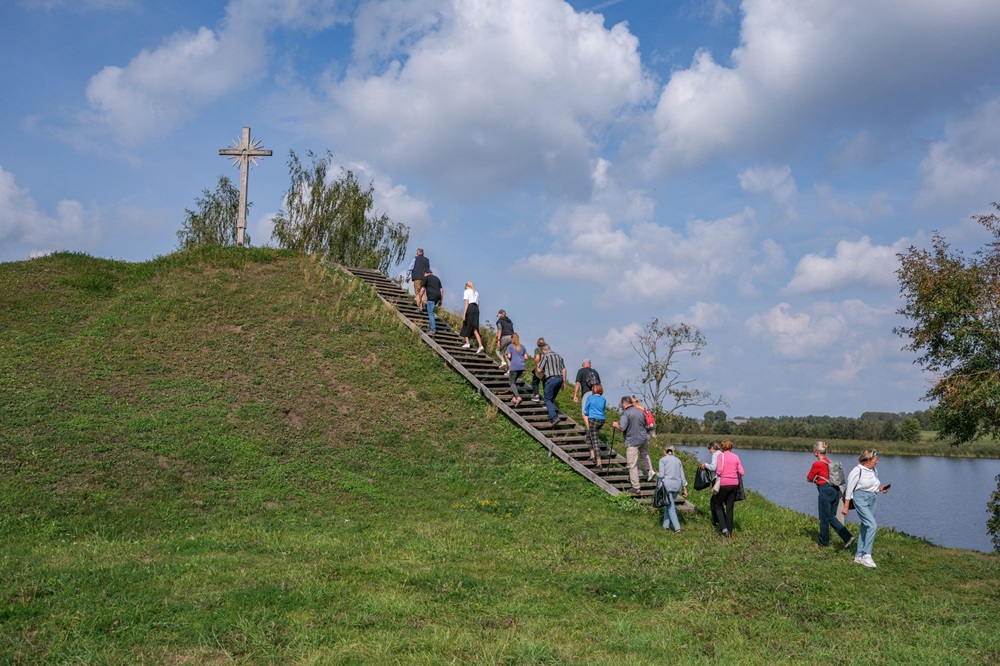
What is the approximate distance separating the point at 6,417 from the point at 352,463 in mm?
7477

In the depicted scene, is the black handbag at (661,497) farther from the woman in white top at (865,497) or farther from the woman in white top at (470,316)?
the woman in white top at (470,316)

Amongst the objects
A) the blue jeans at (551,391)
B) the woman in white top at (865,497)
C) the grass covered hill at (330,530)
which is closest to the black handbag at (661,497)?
the grass covered hill at (330,530)

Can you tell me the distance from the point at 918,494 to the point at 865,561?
31473mm

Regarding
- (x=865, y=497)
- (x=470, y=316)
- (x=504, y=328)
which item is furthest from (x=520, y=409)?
(x=865, y=497)

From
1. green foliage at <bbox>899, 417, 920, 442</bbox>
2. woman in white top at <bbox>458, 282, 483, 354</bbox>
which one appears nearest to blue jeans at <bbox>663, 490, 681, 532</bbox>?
woman in white top at <bbox>458, 282, 483, 354</bbox>

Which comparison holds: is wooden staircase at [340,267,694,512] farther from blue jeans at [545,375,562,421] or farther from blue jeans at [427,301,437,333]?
blue jeans at [545,375,562,421]

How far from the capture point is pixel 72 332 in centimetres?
1936

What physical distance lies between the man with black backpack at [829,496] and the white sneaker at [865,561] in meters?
1.05

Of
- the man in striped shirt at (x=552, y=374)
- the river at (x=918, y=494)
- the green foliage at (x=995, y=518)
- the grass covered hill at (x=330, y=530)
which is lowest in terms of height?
the river at (x=918, y=494)

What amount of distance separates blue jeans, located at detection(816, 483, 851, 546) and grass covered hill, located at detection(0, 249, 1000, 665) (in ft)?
1.66

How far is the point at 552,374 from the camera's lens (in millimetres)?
18016

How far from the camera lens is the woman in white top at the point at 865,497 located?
11453 millimetres

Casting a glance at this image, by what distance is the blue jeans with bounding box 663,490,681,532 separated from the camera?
43.0 ft

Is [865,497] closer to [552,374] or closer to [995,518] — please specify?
[552,374]
